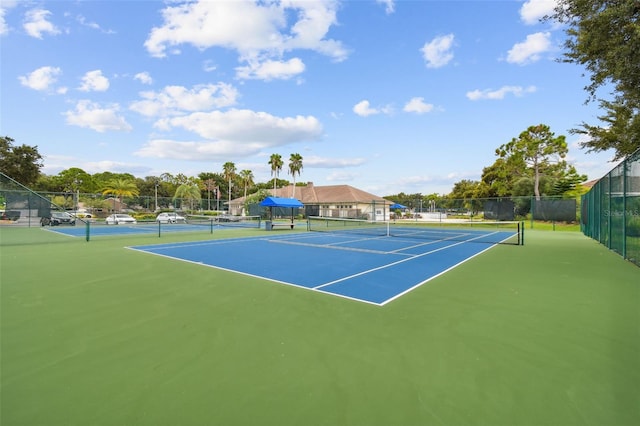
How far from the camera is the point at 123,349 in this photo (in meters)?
3.42

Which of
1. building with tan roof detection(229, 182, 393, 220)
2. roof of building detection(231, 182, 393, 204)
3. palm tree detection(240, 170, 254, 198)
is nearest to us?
building with tan roof detection(229, 182, 393, 220)

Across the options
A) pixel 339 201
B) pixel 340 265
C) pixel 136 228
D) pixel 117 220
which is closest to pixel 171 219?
pixel 117 220

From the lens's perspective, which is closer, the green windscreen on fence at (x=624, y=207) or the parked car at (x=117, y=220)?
the green windscreen on fence at (x=624, y=207)

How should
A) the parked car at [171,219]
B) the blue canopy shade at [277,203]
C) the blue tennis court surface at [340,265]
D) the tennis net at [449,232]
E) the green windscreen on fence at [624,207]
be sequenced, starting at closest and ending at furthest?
the blue tennis court surface at [340,265] → the green windscreen on fence at [624,207] → the tennis net at [449,232] → the blue canopy shade at [277,203] → the parked car at [171,219]

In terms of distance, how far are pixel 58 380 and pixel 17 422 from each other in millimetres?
545

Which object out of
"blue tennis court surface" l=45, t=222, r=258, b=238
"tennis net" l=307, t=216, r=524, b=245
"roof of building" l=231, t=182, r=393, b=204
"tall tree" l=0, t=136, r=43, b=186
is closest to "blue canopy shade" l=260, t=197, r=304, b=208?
A: "tennis net" l=307, t=216, r=524, b=245

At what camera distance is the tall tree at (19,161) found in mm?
33406

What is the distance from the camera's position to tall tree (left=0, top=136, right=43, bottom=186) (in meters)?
33.4

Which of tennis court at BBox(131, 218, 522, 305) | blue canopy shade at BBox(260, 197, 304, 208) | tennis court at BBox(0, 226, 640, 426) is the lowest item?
tennis court at BBox(0, 226, 640, 426)

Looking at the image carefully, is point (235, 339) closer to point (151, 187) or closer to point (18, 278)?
point (18, 278)

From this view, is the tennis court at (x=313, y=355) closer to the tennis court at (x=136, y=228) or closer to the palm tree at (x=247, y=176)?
the tennis court at (x=136, y=228)

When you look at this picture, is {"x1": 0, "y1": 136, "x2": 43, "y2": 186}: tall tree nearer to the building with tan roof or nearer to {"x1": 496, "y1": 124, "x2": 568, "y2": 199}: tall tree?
the building with tan roof

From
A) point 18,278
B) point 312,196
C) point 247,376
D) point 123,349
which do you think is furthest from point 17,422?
point 312,196

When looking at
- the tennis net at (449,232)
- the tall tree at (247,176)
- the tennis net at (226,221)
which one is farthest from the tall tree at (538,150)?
the tall tree at (247,176)
